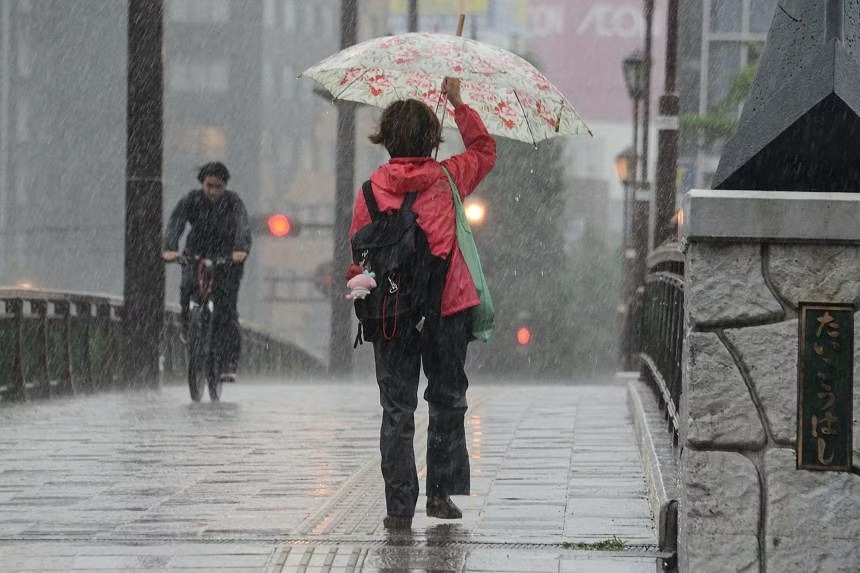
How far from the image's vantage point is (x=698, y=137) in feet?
104

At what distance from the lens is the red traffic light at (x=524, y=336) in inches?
1761

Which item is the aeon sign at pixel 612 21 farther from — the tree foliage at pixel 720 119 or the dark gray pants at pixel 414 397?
the dark gray pants at pixel 414 397

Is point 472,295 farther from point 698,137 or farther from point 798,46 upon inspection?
point 698,137

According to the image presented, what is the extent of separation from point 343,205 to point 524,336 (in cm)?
2024

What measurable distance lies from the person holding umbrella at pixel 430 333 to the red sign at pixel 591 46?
1435 inches

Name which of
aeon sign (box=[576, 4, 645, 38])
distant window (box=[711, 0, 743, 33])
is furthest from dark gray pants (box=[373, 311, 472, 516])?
aeon sign (box=[576, 4, 645, 38])

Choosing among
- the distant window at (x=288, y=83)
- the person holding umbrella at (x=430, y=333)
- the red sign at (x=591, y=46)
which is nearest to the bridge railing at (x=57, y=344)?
the person holding umbrella at (x=430, y=333)

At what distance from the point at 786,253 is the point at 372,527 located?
7.55 feet

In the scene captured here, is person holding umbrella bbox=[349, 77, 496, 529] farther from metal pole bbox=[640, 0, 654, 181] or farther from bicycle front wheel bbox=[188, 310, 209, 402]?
metal pole bbox=[640, 0, 654, 181]

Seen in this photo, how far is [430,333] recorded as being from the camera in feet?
20.4

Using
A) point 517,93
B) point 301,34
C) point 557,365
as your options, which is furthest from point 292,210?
point 517,93

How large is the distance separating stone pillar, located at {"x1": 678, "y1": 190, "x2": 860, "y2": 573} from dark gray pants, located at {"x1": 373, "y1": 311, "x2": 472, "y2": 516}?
1.71 meters

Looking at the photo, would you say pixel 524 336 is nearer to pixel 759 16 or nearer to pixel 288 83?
pixel 759 16

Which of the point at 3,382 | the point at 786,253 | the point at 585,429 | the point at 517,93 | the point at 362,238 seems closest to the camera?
the point at 786,253
